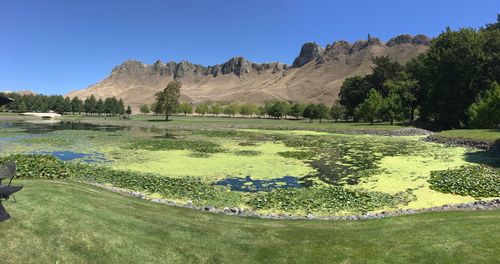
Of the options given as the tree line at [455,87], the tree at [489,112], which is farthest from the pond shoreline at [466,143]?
the tree line at [455,87]

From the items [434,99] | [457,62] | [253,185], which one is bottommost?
[253,185]

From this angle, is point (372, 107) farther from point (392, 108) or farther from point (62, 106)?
point (62, 106)

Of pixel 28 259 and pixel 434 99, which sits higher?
pixel 434 99

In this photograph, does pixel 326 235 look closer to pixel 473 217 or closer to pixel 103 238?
pixel 473 217

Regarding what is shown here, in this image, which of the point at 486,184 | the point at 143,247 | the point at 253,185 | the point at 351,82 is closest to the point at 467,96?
the point at 351,82

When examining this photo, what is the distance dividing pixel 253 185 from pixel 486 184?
13388mm

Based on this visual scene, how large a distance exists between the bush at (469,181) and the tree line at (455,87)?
35.8 meters

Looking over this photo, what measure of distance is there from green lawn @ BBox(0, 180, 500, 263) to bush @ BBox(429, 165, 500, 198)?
8.28 metres

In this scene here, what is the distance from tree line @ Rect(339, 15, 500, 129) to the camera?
2437 inches

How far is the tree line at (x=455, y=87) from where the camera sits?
203 ft

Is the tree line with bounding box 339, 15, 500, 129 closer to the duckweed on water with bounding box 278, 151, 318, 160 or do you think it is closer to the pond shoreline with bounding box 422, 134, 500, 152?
the pond shoreline with bounding box 422, 134, 500, 152

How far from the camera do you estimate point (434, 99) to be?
76062 mm

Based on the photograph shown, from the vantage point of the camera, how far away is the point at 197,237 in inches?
413

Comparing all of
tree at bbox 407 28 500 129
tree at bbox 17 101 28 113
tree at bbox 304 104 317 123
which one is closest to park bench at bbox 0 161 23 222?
tree at bbox 407 28 500 129
